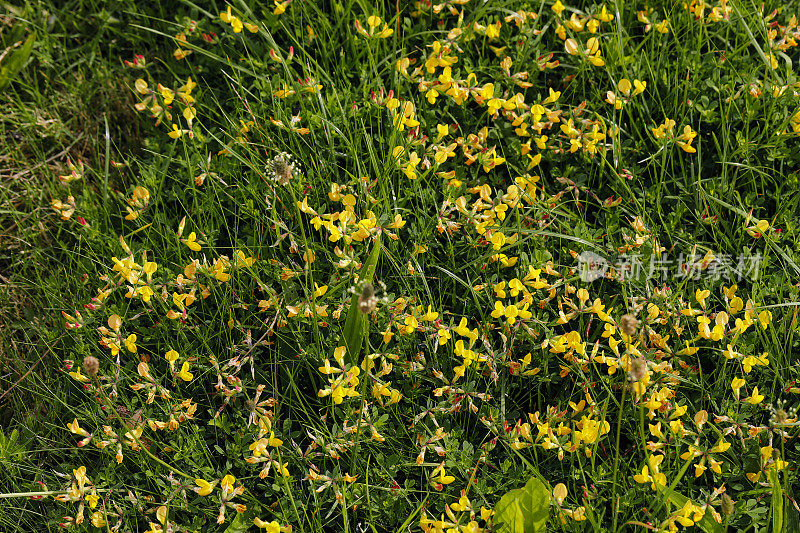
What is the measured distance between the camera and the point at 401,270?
3.25 meters

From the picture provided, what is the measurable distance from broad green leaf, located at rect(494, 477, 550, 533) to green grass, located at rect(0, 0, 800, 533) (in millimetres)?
14

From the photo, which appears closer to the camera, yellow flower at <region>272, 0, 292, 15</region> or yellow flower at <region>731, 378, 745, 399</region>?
yellow flower at <region>731, 378, 745, 399</region>

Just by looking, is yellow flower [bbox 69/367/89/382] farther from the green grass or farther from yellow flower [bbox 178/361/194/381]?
yellow flower [bbox 178/361/194/381]

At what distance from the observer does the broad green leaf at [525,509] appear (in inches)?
106

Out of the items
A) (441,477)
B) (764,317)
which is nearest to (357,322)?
(441,477)

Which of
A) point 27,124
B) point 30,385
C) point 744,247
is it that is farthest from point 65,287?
point 744,247

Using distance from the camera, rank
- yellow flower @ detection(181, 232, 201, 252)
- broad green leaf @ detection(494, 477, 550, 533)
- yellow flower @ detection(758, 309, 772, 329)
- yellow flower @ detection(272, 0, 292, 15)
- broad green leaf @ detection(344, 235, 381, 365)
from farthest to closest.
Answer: yellow flower @ detection(272, 0, 292, 15) → yellow flower @ detection(181, 232, 201, 252) → yellow flower @ detection(758, 309, 772, 329) → broad green leaf @ detection(344, 235, 381, 365) → broad green leaf @ detection(494, 477, 550, 533)

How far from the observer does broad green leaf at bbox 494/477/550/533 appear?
106 inches

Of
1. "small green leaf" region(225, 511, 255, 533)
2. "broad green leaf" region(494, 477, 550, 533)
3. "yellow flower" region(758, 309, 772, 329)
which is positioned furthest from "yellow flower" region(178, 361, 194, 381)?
"yellow flower" region(758, 309, 772, 329)

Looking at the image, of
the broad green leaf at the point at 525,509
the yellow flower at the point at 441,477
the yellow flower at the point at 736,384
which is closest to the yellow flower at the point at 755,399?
the yellow flower at the point at 736,384

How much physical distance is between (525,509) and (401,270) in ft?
3.60

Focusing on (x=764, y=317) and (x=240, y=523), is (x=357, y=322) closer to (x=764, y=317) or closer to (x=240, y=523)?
(x=240, y=523)

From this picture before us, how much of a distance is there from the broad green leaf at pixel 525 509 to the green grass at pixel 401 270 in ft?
0.04

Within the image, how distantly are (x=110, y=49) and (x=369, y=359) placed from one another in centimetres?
228
